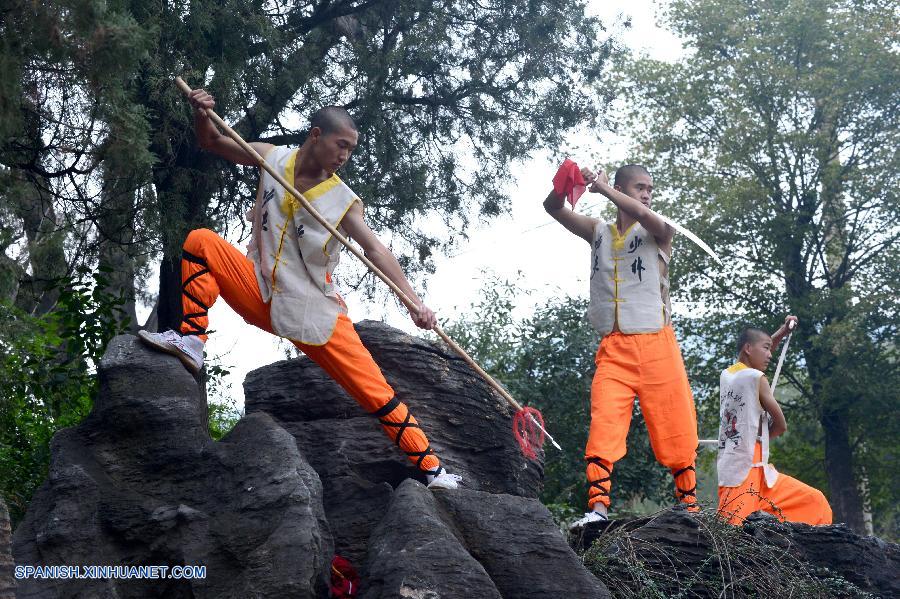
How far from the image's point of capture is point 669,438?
6.13 meters

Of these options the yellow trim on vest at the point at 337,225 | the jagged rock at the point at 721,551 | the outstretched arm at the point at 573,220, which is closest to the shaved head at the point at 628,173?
the outstretched arm at the point at 573,220

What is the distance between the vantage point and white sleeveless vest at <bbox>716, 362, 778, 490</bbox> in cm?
717

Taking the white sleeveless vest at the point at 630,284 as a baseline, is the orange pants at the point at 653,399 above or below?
below

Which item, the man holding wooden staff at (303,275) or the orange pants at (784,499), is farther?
the orange pants at (784,499)

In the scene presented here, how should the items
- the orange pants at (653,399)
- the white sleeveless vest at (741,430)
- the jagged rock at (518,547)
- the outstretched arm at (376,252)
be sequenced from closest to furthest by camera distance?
the jagged rock at (518,547) → the outstretched arm at (376,252) → the orange pants at (653,399) → the white sleeveless vest at (741,430)

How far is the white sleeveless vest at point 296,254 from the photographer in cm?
534

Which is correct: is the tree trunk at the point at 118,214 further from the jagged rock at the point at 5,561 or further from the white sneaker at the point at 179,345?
the jagged rock at the point at 5,561

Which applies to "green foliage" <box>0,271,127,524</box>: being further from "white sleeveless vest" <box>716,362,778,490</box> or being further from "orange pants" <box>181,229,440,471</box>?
"white sleeveless vest" <box>716,362,778,490</box>

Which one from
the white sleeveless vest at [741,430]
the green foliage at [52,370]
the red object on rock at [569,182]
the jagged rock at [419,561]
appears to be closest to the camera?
the jagged rock at [419,561]

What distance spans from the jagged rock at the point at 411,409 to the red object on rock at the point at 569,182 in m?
1.19

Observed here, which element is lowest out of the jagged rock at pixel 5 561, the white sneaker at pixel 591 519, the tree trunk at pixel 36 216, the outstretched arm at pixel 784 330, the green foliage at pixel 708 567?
the jagged rock at pixel 5 561

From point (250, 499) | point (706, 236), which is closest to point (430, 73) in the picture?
point (250, 499)

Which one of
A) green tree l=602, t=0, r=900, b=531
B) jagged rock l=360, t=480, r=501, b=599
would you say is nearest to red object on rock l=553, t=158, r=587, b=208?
jagged rock l=360, t=480, r=501, b=599

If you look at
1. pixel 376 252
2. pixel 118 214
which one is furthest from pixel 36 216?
pixel 376 252
